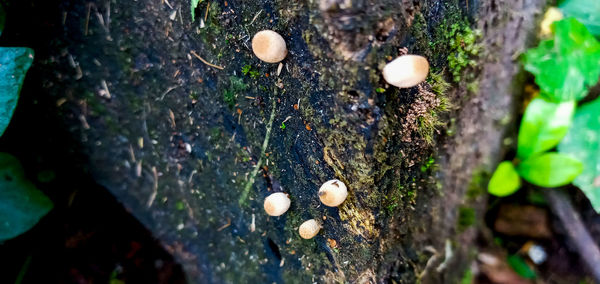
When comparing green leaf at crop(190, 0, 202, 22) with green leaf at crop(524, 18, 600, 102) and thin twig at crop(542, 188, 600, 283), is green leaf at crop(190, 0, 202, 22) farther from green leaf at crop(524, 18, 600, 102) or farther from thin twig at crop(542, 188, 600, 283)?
thin twig at crop(542, 188, 600, 283)

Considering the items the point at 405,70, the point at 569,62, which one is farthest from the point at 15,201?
the point at 569,62

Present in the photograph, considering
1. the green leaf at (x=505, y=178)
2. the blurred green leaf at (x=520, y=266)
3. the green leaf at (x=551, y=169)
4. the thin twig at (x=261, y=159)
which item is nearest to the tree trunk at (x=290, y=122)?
the thin twig at (x=261, y=159)

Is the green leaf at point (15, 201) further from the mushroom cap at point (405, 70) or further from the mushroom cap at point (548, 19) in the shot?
the mushroom cap at point (548, 19)

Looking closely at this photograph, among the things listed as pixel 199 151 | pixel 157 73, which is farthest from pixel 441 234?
pixel 157 73

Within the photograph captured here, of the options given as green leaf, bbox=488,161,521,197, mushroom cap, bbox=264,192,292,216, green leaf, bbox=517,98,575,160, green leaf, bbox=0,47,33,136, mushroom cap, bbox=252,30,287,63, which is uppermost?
mushroom cap, bbox=252,30,287,63

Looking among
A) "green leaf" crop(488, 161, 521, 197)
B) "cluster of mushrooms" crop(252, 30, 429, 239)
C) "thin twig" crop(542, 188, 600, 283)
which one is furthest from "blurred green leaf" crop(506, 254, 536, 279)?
"cluster of mushrooms" crop(252, 30, 429, 239)

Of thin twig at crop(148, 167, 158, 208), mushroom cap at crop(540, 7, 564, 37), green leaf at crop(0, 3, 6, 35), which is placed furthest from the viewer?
thin twig at crop(148, 167, 158, 208)
